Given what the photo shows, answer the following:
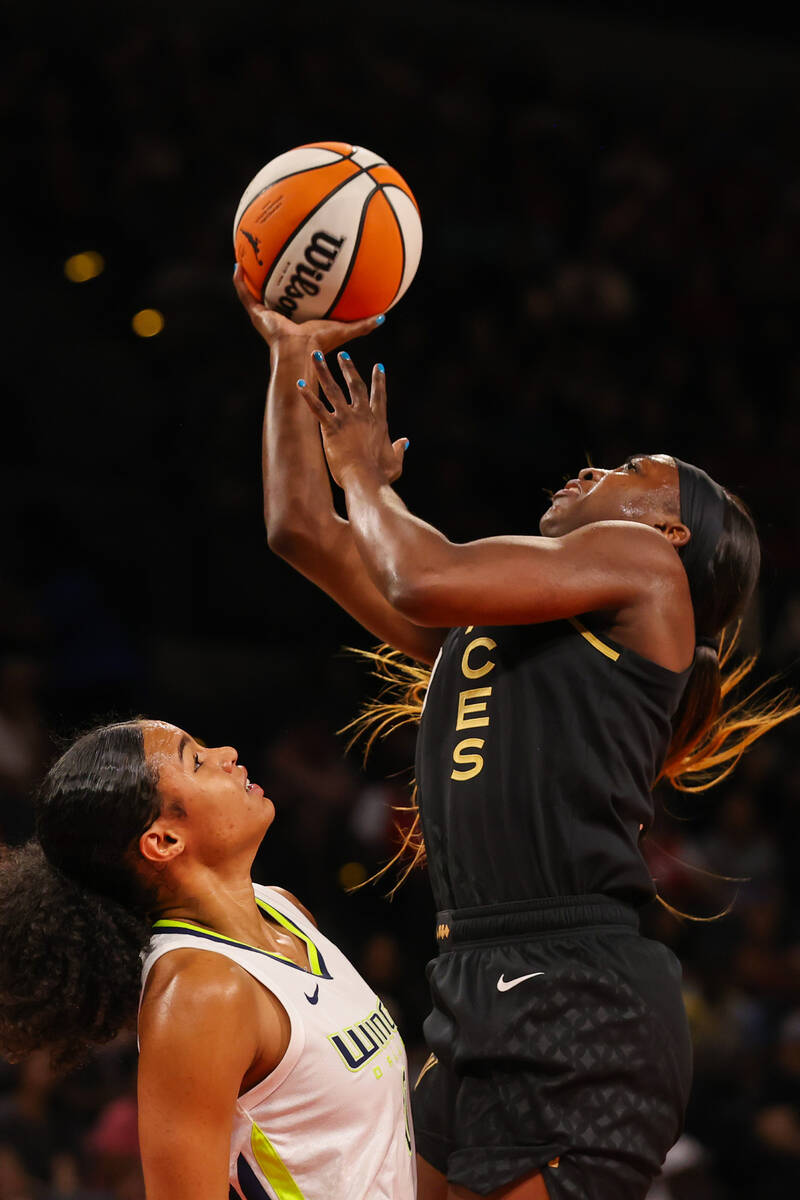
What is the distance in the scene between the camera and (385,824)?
21.9 ft

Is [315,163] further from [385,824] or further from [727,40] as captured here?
[727,40]

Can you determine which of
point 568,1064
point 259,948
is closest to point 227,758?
point 259,948

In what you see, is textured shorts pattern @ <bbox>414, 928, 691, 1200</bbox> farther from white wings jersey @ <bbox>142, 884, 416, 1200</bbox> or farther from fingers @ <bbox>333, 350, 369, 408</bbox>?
fingers @ <bbox>333, 350, 369, 408</bbox>

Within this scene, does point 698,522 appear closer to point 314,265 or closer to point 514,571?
point 514,571

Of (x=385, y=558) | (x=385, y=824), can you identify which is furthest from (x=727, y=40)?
(x=385, y=558)

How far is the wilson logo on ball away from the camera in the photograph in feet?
10.1

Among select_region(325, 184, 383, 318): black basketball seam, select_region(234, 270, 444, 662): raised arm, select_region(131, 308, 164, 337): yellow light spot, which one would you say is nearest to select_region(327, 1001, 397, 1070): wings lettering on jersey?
select_region(234, 270, 444, 662): raised arm

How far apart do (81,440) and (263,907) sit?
5354mm

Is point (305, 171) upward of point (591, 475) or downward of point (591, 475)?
upward

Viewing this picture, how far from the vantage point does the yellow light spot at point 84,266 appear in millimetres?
7996

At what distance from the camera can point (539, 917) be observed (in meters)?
2.52

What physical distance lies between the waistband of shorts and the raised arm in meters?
0.73

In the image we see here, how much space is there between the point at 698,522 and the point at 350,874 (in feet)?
12.8

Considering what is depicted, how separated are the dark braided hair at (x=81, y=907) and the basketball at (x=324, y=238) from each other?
1137 mm
